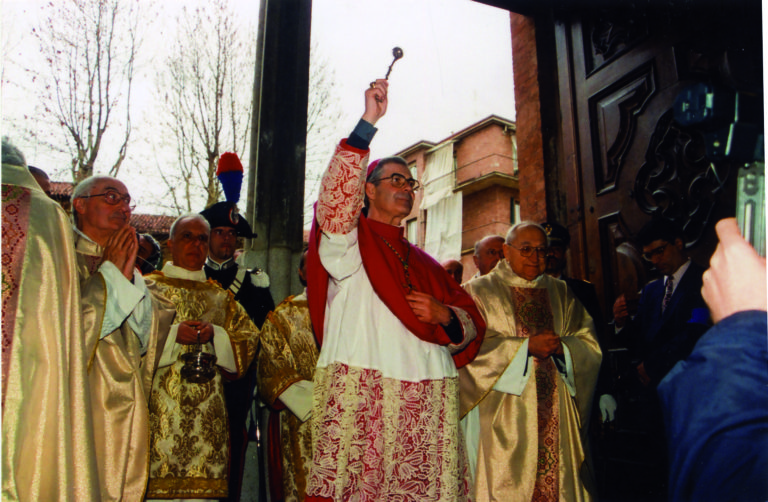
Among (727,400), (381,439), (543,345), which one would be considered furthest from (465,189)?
(727,400)

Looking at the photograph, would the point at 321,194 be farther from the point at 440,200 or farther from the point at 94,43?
the point at 440,200

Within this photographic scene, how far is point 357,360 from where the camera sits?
2.19m

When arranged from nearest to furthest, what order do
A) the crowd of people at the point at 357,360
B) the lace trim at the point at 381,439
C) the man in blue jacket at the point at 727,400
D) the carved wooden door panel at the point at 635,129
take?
the man in blue jacket at the point at 727,400 → the crowd of people at the point at 357,360 → the lace trim at the point at 381,439 → the carved wooden door panel at the point at 635,129

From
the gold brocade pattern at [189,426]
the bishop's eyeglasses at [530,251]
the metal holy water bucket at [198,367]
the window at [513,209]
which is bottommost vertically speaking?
the gold brocade pattern at [189,426]

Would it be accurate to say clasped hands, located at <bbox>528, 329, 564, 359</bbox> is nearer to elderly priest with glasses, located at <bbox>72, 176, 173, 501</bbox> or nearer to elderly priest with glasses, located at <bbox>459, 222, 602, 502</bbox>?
elderly priest with glasses, located at <bbox>459, 222, 602, 502</bbox>

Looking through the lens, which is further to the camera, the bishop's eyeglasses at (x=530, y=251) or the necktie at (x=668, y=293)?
the bishop's eyeglasses at (x=530, y=251)

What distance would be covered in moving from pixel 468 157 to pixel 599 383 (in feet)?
62.0

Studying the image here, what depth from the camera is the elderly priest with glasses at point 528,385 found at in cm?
319

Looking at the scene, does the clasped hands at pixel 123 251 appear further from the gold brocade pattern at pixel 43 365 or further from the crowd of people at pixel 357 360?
the gold brocade pattern at pixel 43 365

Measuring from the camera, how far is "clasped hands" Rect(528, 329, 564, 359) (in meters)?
3.22

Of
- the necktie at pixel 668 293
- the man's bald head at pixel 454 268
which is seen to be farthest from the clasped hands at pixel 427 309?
the man's bald head at pixel 454 268

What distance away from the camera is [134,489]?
2385 millimetres

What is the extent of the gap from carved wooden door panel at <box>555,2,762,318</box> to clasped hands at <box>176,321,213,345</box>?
299 cm

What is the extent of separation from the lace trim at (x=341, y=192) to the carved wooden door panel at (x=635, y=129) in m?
2.25
